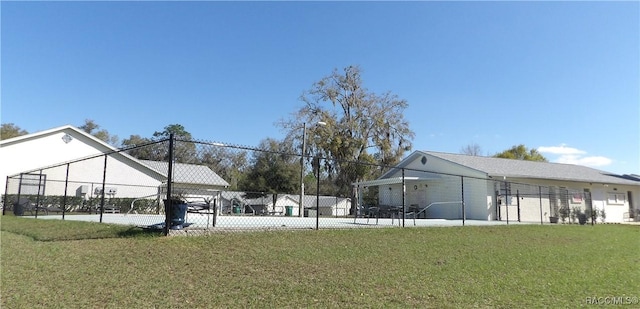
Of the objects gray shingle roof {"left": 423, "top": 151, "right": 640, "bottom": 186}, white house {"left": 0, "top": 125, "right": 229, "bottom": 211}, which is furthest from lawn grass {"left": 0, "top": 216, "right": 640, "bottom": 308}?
white house {"left": 0, "top": 125, "right": 229, "bottom": 211}

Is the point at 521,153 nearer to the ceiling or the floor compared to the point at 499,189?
nearer to the ceiling

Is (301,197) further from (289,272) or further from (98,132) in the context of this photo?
(98,132)

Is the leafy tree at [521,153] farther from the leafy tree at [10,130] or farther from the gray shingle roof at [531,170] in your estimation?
the leafy tree at [10,130]

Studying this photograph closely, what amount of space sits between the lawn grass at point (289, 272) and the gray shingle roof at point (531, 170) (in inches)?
559

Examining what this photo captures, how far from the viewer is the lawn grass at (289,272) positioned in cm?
421

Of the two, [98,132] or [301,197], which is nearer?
[301,197]

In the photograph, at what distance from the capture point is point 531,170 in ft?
79.2

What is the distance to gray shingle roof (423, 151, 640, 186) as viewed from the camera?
22.1 meters

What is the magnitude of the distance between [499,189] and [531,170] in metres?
4.90

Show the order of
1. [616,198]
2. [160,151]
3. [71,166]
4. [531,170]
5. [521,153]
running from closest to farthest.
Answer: [531,170] → [71,166] → [616,198] → [160,151] → [521,153]

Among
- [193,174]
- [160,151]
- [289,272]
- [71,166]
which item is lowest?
[289,272]

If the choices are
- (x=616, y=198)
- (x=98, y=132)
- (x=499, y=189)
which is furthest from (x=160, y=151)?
(x=616, y=198)

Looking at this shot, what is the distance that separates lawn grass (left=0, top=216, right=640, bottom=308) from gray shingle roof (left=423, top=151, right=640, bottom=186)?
14.2m

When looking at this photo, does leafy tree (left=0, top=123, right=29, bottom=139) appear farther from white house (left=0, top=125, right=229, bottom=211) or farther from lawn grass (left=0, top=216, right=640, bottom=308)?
lawn grass (left=0, top=216, right=640, bottom=308)
